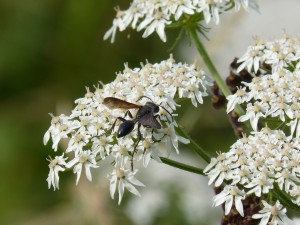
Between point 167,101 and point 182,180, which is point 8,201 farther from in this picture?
point 167,101

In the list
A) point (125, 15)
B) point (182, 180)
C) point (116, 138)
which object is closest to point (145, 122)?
point (116, 138)

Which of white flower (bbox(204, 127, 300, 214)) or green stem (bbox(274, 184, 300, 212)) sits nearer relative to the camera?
white flower (bbox(204, 127, 300, 214))

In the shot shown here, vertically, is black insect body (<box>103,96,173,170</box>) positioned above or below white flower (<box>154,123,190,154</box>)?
above

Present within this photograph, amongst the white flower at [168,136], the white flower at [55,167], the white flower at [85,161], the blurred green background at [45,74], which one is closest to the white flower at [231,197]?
the white flower at [168,136]

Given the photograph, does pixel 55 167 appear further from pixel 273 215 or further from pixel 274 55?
pixel 274 55

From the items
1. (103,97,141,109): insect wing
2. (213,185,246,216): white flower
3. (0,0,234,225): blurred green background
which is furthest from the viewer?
(0,0,234,225): blurred green background

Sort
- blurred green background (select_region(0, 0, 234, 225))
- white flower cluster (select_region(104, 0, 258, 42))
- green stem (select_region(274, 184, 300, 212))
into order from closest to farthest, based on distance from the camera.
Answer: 1. green stem (select_region(274, 184, 300, 212))
2. white flower cluster (select_region(104, 0, 258, 42))
3. blurred green background (select_region(0, 0, 234, 225))

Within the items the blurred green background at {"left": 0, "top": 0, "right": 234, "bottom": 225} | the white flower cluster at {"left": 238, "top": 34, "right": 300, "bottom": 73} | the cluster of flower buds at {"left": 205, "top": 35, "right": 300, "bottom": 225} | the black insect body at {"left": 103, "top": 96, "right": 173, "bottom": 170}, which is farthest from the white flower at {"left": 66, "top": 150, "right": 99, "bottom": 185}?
the blurred green background at {"left": 0, "top": 0, "right": 234, "bottom": 225}

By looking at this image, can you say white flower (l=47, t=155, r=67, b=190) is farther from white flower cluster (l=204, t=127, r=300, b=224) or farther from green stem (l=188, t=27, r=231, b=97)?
green stem (l=188, t=27, r=231, b=97)
